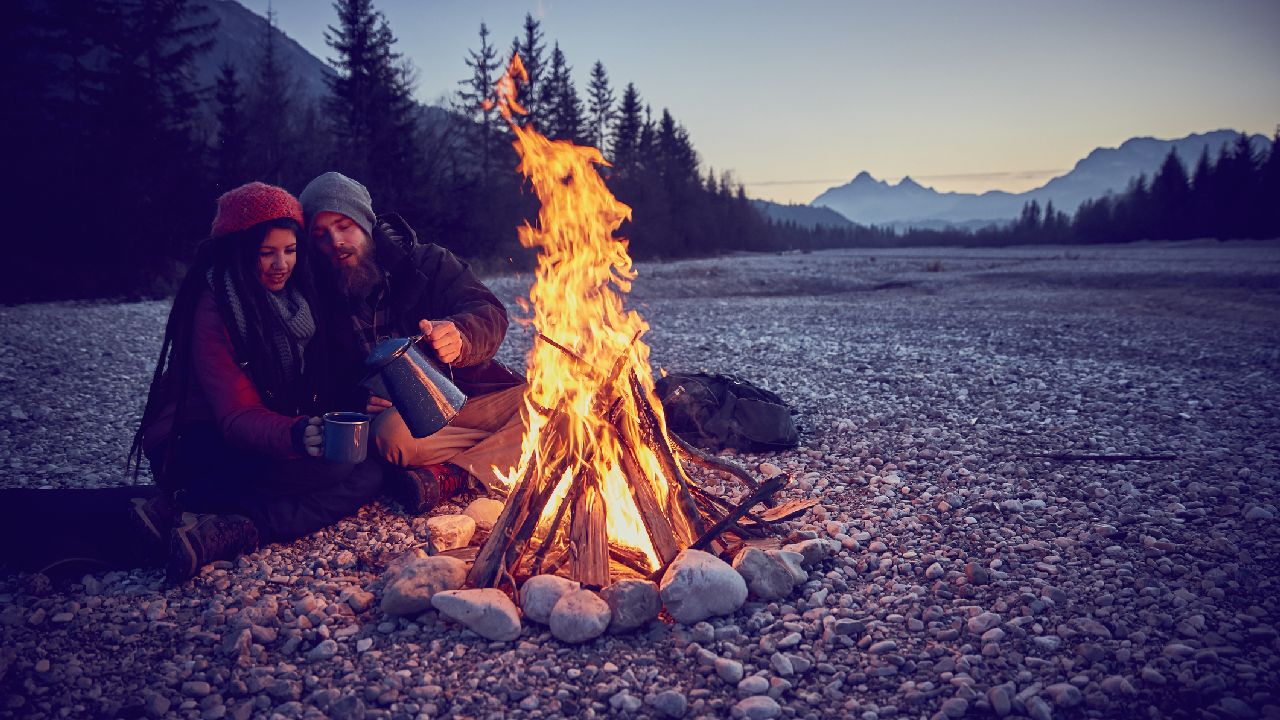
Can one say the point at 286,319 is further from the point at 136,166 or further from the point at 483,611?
the point at 136,166

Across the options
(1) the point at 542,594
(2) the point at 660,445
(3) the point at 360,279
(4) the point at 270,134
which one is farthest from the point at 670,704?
(4) the point at 270,134

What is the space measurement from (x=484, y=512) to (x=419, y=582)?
91 cm

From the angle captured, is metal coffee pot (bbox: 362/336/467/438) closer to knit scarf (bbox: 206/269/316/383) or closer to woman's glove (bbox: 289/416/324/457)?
woman's glove (bbox: 289/416/324/457)

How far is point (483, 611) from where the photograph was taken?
288cm

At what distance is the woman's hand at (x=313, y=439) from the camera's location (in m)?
3.21

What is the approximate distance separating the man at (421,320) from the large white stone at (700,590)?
5.58 feet

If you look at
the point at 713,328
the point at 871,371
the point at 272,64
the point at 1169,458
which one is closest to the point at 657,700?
the point at 1169,458

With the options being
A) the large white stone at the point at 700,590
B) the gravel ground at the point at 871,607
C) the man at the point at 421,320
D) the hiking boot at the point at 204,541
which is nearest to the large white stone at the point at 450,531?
the gravel ground at the point at 871,607

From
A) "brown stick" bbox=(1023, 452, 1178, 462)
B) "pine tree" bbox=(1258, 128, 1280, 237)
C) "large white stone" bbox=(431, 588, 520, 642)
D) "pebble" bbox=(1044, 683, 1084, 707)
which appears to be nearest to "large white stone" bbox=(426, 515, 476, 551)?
"large white stone" bbox=(431, 588, 520, 642)

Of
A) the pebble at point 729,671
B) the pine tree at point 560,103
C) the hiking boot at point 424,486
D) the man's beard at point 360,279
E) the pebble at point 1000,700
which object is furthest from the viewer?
the pine tree at point 560,103

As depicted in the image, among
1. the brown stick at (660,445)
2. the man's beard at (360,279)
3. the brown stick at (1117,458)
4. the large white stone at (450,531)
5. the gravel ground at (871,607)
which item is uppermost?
the man's beard at (360,279)

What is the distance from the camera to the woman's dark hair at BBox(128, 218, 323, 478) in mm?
3484

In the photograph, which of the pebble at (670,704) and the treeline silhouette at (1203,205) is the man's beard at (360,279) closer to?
the pebble at (670,704)

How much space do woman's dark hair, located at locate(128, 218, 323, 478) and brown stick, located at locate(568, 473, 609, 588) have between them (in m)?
1.73
